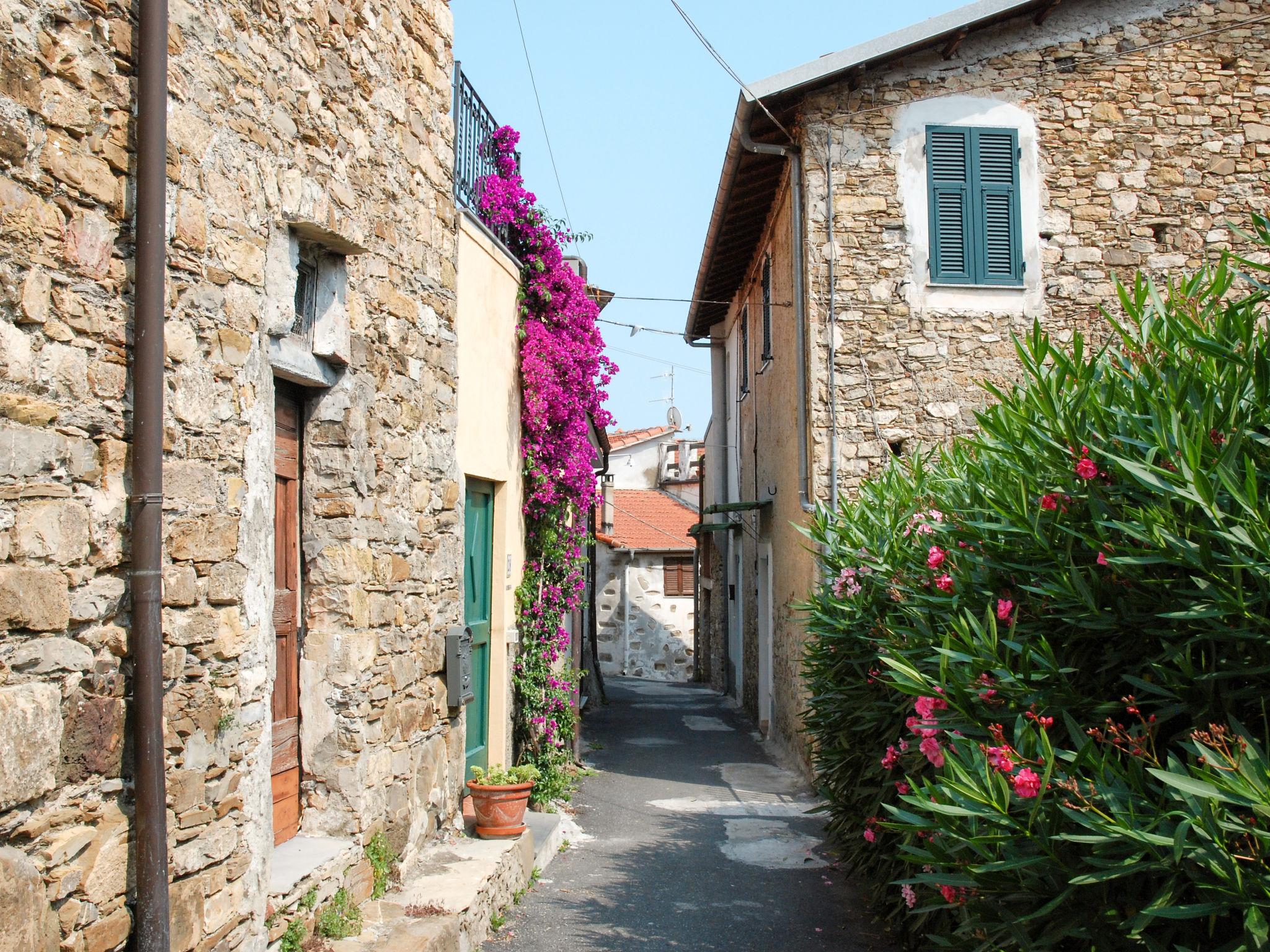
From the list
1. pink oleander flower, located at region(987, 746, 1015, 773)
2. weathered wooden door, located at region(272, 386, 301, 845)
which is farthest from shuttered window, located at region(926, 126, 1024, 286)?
pink oleander flower, located at region(987, 746, 1015, 773)

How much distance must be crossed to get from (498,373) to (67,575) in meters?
4.86

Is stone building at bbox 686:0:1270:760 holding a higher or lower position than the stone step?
higher

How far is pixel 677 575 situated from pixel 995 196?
20.0 m

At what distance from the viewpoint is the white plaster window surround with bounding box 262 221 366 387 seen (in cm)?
407

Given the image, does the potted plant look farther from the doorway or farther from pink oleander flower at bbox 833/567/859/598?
the doorway

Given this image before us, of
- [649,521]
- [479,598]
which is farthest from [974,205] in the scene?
[649,521]

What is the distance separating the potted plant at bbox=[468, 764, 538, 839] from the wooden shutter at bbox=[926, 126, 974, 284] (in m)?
5.56

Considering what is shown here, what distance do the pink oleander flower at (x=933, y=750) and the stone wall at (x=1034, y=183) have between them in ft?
18.2

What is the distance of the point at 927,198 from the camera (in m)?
9.26

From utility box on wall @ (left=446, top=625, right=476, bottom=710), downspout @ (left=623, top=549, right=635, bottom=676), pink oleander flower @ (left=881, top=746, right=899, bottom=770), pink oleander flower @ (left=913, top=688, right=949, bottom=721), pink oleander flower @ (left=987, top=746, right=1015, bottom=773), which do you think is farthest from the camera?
downspout @ (left=623, top=549, right=635, bottom=676)

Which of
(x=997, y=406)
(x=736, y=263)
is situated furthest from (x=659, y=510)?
(x=997, y=406)

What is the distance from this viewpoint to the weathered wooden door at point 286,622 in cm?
460

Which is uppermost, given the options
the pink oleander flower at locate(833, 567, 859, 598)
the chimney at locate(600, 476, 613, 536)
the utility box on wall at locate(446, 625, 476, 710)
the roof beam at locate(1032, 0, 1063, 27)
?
the roof beam at locate(1032, 0, 1063, 27)

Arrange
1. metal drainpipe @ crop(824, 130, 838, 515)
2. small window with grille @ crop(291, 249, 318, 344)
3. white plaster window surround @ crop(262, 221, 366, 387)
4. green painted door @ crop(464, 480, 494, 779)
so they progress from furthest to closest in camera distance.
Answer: metal drainpipe @ crop(824, 130, 838, 515) → green painted door @ crop(464, 480, 494, 779) → small window with grille @ crop(291, 249, 318, 344) → white plaster window surround @ crop(262, 221, 366, 387)
